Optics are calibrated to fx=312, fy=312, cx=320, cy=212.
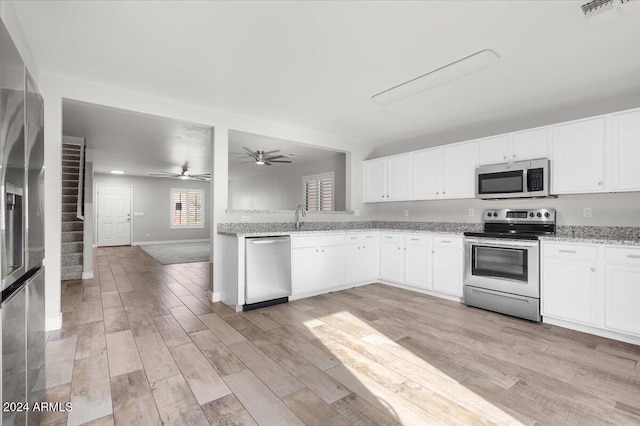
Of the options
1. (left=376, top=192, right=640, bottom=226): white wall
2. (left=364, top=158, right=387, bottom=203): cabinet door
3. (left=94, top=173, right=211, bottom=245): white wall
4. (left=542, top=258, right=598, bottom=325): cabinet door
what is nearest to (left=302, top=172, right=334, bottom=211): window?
(left=364, top=158, right=387, bottom=203): cabinet door

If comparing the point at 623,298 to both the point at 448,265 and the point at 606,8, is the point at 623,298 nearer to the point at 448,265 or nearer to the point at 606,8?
the point at 448,265

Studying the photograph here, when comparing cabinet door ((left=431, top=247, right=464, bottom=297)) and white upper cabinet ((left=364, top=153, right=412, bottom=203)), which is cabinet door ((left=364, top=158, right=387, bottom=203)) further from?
cabinet door ((left=431, top=247, right=464, bottom=297))

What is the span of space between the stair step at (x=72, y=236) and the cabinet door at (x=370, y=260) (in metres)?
5.07

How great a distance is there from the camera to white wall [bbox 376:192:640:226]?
10.7 ft

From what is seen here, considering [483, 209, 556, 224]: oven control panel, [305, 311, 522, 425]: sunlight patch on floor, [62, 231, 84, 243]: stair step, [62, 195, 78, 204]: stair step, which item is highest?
[62, 195, 78, 204]: stair step

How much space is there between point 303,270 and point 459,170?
8.30ft

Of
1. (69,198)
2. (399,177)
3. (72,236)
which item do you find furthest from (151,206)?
(399,177)

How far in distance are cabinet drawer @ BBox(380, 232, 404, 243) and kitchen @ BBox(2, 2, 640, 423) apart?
0.13 ft

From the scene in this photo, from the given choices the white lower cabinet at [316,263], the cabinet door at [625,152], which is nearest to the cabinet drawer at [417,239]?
the white lower cabinet at [316,263]

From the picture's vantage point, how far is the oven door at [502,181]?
3.67 m

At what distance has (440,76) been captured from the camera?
117 inches

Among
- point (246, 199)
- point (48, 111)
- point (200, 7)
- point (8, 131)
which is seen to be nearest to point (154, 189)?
point (246, 199)

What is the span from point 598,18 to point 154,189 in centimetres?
1164

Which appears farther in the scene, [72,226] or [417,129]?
[72,226]
